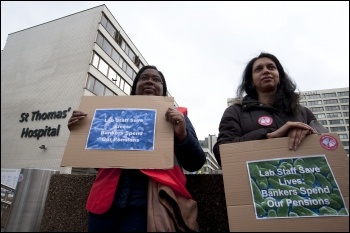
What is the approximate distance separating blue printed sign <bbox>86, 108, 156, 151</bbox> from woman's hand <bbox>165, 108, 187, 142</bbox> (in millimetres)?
119

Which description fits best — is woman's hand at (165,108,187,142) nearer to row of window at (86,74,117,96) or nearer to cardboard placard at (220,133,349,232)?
cardboard placard at (220,133,349,232)

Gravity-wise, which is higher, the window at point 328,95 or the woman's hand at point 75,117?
the window at point 328,95

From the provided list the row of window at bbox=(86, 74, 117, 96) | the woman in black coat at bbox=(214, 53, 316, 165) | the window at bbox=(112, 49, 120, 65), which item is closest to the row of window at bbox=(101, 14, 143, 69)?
the window at bbox=(112, 49, 120, 65)

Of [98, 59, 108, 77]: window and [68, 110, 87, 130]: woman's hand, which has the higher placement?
[98, 59, 108, 77]: window

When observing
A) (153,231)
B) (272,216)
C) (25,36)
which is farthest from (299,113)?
(25,36)

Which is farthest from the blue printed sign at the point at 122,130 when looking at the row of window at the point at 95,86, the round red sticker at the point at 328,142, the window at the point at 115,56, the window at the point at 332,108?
the window at the point at 332,108

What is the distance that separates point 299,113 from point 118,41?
2067cm

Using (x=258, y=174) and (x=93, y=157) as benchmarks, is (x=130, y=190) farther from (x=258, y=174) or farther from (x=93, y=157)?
(x=258, y=174)

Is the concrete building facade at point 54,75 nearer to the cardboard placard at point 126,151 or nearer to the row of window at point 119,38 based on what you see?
the row of window at point 119,38

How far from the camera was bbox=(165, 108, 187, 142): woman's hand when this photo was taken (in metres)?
1.46

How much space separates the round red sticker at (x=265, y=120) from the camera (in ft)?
5.01

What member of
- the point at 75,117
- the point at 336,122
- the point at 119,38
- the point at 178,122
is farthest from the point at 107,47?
the point at 336,122

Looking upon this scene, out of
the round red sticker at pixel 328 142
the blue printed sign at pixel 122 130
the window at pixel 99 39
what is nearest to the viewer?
the round red sticker at pixel 328 142

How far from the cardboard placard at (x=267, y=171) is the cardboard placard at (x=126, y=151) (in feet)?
1.23
